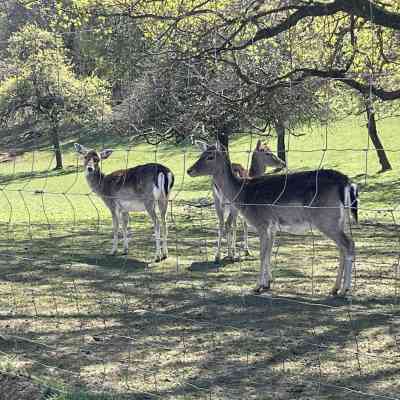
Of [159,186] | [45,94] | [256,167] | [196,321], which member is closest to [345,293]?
[196,321]

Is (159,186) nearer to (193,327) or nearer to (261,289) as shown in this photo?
(261,289)

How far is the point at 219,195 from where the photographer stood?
10.2 m

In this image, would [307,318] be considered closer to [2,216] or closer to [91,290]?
[91,290]

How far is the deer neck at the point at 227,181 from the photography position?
945 centimetres

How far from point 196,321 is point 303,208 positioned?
6.37ft

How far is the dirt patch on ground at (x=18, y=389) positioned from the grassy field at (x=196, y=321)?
0.12 m

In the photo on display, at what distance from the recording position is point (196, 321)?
7.07 m

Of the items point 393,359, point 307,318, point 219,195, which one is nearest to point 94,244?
point 219,195

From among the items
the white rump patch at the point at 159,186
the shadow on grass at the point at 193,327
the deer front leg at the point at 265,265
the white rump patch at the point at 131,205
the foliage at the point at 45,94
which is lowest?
the shadow on grass at the point at 193,327

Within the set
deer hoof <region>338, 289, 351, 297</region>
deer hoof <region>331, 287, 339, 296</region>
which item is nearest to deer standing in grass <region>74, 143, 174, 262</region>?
deer hoof <region>331, 287, 339, 296</region>

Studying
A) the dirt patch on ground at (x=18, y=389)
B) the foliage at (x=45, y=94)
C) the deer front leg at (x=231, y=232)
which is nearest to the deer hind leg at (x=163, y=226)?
the deer front leg at (x=231, y=232)

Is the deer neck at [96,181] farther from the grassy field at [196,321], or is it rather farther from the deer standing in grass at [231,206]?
the deer standing in grass at [231,206]

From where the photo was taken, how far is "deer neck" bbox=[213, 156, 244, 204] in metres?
9.45

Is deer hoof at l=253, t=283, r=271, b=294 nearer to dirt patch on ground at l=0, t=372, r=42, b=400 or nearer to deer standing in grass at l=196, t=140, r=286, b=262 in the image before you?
deer standing in grass at l=196, t=140, r=286, b=262
